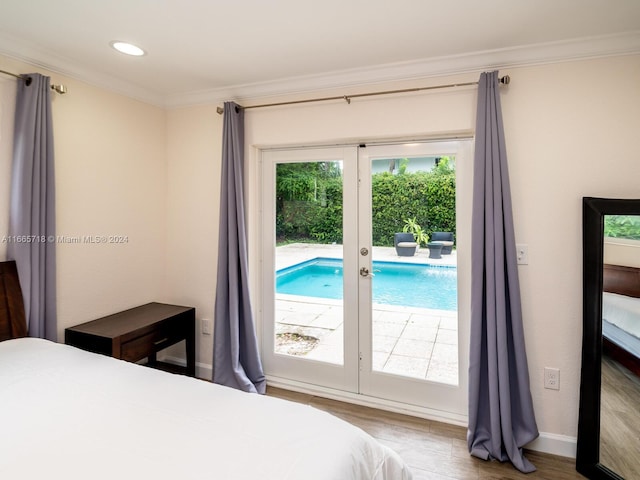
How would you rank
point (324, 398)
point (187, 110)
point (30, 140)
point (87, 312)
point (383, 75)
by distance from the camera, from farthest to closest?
point (187, 110), point (324, 398), point (87, 312), point (383, 75), point (30, 140)

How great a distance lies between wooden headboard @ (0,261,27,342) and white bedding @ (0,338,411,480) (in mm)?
538

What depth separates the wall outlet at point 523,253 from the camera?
224 cm

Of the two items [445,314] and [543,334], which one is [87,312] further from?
[543,334]

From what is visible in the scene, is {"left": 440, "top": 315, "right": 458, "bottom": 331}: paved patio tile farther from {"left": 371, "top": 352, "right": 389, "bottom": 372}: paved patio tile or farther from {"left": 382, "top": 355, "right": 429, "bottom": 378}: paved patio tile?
{"left": 371, "top": 352, "right": 389, "bottom": 372}: paved patio tile

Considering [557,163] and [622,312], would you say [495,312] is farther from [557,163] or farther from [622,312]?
[557,163]

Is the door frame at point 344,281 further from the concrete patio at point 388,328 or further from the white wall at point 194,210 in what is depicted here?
the white wall at point 194,210

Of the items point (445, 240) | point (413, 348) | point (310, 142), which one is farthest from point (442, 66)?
point (413, 348)

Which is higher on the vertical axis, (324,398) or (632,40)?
(632,40)

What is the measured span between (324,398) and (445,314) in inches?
45.3

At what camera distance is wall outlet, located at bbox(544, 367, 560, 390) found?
2195 mm

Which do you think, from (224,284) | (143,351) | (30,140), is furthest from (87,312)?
(30,140)

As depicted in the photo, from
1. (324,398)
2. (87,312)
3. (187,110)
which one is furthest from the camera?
(187,110)

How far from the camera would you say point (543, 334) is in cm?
222

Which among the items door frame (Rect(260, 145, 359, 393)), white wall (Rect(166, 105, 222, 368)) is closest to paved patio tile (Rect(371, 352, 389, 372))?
door frame (Rect(260, 145, 359, 393))
